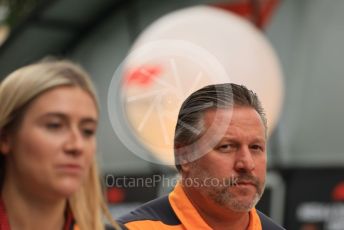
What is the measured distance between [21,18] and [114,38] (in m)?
1.44

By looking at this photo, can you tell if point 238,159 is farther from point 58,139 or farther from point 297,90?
point 297,90

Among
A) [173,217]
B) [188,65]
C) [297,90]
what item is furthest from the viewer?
[297,90]

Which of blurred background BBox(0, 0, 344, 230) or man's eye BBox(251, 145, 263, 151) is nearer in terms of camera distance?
man's eye BBox(251, 145, 263, 151)

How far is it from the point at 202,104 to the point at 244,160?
185 mm

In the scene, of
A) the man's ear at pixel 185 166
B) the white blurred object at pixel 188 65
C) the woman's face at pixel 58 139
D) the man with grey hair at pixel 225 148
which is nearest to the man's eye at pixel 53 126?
the woman's face at pixel 58 139

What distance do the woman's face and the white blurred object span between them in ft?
0.63

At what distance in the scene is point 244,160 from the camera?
238 cm

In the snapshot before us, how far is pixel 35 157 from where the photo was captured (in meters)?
2.13

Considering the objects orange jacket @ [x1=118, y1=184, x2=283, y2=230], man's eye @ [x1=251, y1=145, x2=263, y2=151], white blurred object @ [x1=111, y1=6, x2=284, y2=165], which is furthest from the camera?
orange jacket @ [x1=118, y1=184, x2=283, y2=230]

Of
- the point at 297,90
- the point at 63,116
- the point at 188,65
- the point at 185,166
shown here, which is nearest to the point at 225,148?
the point at 185,166

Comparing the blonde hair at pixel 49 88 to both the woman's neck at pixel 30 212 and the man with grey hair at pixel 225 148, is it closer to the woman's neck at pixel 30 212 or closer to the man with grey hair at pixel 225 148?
the woman's neck at pixel 30 212

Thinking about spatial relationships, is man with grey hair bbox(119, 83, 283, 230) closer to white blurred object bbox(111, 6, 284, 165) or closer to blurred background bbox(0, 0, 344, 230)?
white blurred object bbox(111, 6, 284, 165)

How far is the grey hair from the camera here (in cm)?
236

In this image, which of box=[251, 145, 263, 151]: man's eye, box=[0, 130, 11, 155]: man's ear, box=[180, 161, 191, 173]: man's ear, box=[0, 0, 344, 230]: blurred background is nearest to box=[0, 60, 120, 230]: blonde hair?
box=[0, 130, 11, 155]: man's ear
